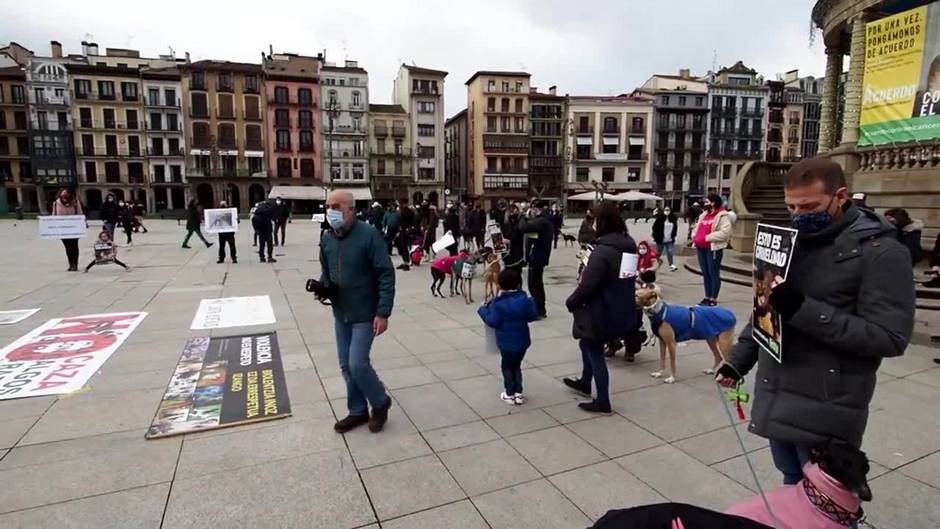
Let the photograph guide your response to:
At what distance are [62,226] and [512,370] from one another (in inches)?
497

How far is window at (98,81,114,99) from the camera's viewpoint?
5244 cm

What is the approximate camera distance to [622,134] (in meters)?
61.6

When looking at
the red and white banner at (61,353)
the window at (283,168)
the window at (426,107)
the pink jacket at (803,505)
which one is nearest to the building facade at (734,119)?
the window at (426,107)

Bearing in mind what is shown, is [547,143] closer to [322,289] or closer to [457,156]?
[457,156]

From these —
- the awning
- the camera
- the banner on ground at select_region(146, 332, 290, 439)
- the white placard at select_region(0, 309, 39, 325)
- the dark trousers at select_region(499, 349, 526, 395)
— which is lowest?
the banner on ground at select_region(146, 332, 290, 439)

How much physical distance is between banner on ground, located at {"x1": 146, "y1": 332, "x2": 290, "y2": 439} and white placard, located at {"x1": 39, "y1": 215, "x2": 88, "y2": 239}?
820 cm

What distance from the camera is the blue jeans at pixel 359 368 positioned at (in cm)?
393

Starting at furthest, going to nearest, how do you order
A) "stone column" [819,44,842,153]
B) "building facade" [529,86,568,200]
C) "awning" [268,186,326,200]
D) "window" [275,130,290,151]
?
"building facade" [529,86,568,200] < "window" [275,130,290,151] < "awning" [268,186,326,200] < "stone column" [819,44,842,153]

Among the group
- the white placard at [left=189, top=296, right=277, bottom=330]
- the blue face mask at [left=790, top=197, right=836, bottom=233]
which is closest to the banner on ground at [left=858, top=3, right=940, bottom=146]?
the blue face mask at [left=790, top=197, right=836, bottom=233]

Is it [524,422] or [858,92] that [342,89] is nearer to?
[858,92]

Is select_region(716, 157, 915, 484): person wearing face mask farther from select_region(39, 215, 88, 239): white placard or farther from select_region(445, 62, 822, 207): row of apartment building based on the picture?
select_region(445, 62, 822, 207): row of apartment building

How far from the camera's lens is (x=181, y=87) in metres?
52.9

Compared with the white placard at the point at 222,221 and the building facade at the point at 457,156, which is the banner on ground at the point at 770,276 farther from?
the building facade at the point at 457,156

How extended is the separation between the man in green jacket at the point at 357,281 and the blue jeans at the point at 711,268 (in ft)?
20.2
